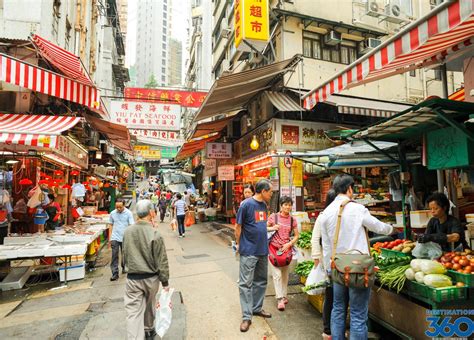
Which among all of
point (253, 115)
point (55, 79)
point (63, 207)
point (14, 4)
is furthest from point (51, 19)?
point (253, 115)

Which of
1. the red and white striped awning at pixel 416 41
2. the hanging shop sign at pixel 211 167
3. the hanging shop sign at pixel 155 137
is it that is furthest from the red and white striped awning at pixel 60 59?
the hanging shop sign at pixel 211 167

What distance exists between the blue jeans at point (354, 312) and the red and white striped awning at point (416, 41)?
8.97 feet

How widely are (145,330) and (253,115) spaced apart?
1184cm

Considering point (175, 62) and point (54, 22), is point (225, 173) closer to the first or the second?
point (54, 22)

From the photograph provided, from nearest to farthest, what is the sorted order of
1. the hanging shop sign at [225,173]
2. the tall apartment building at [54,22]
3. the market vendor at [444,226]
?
the market vendor at [444,226] → the tall apartment building at [54,22] → the hanging shop sign at [225,173]

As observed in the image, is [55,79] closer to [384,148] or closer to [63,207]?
[63,207]

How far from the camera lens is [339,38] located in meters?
13.5

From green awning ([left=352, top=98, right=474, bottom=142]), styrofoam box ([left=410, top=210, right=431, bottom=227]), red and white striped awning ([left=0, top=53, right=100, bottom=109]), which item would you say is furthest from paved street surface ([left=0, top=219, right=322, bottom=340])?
red and white striped awning ([left=0, top=53, right=100, bottom=109])

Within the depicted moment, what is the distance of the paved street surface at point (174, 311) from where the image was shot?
175 inches

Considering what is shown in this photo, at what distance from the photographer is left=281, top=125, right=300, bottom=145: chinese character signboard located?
12.2 m

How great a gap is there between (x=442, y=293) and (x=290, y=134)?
9.61m

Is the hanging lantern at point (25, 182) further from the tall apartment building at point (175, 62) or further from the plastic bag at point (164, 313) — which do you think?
the tall apartment building at point (175, 62)

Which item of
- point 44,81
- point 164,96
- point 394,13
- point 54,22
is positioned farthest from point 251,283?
point 394,13

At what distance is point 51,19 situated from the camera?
10164 mm
